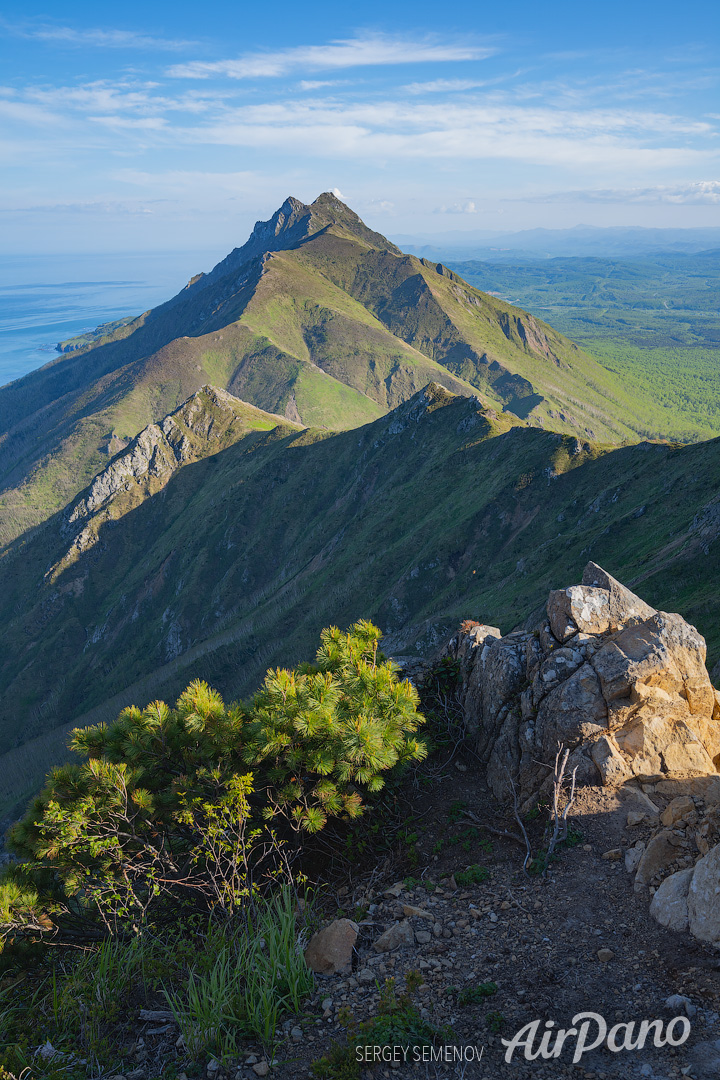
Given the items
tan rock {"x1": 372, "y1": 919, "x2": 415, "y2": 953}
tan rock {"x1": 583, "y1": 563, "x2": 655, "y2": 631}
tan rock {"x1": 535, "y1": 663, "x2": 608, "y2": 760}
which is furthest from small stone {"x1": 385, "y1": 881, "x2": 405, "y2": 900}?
tan rock {"x1": 583, "y1": 563, "x2": 655, "y2": 631}

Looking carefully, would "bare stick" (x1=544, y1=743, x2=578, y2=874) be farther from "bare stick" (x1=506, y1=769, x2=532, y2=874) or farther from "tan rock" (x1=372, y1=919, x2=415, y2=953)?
"tan rock" (x1=372, y1=919, x2=415, y2=953)

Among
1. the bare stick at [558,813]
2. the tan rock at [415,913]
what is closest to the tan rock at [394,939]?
the tan rock at [415,913]

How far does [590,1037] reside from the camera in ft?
28.2

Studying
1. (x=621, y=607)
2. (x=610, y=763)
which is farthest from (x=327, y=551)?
(x=610, y=763)

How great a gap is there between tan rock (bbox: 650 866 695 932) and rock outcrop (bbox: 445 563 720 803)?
314 cm

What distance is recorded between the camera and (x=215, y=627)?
458ft

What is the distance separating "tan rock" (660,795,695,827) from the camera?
39.4ft

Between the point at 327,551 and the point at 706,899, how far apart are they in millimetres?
112548

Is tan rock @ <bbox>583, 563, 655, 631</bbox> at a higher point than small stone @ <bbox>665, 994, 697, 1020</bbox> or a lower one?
higher

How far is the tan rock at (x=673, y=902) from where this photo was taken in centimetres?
1001

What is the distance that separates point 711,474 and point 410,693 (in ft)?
182

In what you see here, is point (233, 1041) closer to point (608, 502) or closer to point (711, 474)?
point (711, 474)

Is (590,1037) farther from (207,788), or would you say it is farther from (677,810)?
(207,788)

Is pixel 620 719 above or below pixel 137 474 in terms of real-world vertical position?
→ below
